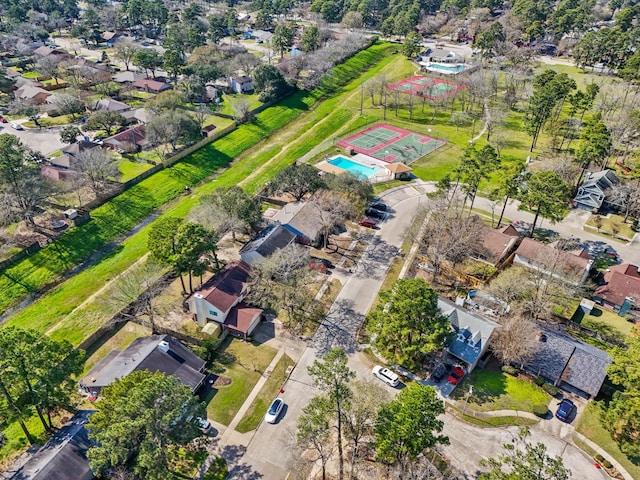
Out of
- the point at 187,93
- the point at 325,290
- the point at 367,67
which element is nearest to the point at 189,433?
the point at 325,290

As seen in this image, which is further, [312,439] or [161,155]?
[161,155]

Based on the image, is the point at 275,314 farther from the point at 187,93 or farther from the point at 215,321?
the point at 187,93

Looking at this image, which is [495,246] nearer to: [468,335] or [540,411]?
[468,335]

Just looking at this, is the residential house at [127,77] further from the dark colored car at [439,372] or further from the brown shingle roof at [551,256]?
the dark colored car at [439,372]

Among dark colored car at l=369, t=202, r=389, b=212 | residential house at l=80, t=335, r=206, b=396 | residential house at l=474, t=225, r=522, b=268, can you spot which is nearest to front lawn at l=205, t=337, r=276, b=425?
residential house at l=80, t=335, r=206, b=396

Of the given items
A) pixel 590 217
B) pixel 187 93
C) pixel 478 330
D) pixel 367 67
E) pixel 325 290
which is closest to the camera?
pixel 478 330

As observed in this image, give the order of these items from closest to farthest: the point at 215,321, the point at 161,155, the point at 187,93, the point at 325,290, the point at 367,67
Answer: the point at 215,321
the point at 325,290
the point at 161,155
the point at 187,93
the point at 367,67

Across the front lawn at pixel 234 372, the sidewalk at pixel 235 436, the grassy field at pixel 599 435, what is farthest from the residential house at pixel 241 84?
the grassy field at pixel 599 435
